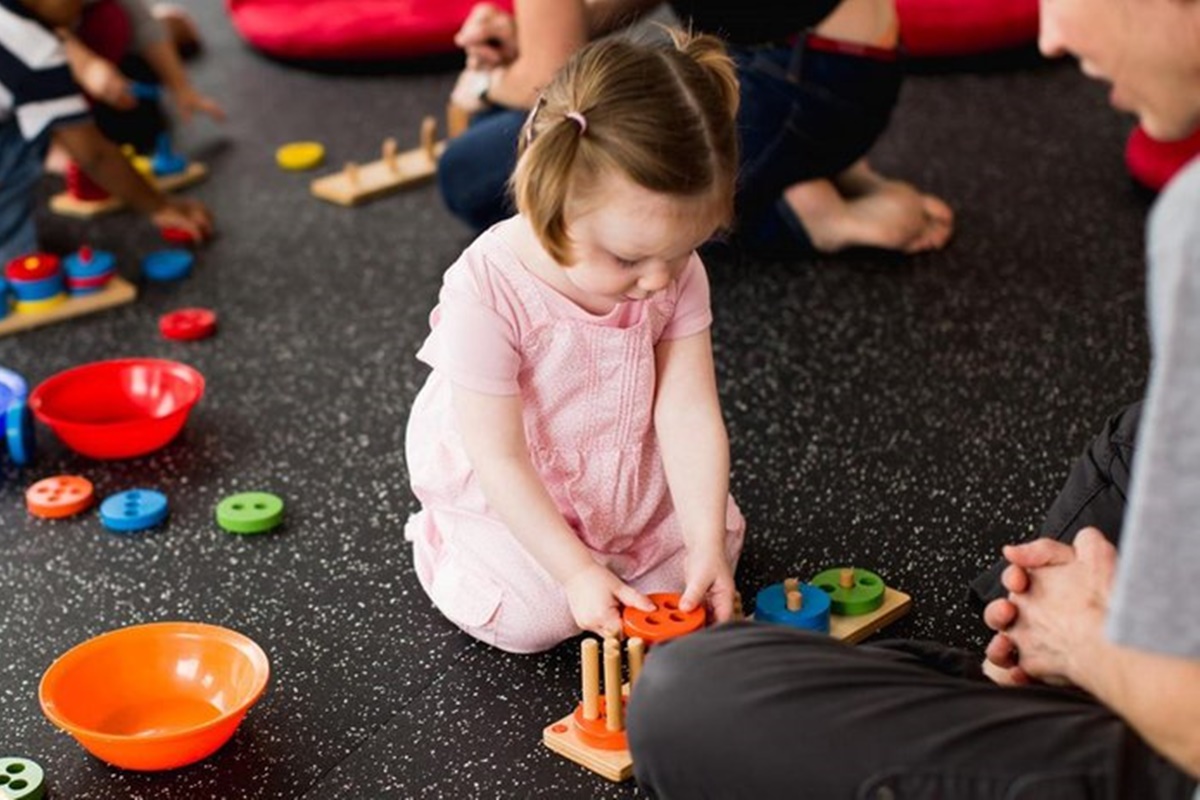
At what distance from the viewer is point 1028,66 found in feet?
7.93

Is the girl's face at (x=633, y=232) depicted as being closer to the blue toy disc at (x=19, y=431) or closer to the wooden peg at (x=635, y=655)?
the wooden peg at (x=635, y=655)

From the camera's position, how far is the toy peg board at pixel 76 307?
68.6 inches

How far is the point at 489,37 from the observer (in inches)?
67.1

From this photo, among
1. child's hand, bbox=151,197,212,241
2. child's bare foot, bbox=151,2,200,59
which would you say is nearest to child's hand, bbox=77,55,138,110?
child's hand, bbox=151,197,212,241

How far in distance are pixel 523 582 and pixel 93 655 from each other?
0.95 ft

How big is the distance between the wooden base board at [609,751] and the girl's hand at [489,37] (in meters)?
0.78

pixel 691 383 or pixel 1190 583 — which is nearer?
pixel 1190 583

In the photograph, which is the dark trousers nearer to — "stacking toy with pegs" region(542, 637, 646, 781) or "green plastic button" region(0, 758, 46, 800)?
"stacking toy with pegs" region(542, 637, 646, 781)

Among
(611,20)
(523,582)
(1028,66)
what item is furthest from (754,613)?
(1028,66)

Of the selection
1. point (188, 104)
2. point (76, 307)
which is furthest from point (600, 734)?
point (188, 104)

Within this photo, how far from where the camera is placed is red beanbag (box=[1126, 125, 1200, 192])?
189cm

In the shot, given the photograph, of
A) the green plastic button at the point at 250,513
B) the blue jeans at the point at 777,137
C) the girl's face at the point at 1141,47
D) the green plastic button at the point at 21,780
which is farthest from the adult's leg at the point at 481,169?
the girl's face at the point at 1141,47

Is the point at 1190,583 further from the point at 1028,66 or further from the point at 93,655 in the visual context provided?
the point at 1028,66

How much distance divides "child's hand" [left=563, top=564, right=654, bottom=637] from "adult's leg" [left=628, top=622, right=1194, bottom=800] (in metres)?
0.15
